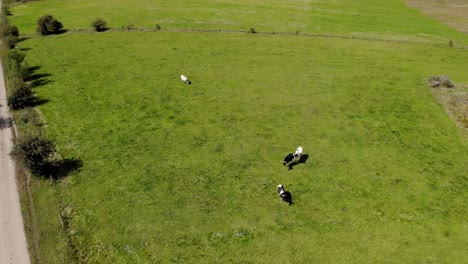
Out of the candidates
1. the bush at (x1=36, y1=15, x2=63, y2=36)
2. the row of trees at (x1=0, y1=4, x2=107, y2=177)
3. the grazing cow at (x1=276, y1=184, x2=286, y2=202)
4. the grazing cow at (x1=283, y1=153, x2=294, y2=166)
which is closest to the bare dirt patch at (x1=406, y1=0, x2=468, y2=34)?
the grazing cow at (x1=283, y1=153, x2=294, y2=166)

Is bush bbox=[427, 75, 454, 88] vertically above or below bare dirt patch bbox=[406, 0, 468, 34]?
below

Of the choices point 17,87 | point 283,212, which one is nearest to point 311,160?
point 283,212

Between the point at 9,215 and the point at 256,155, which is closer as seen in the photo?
the point at 9,215

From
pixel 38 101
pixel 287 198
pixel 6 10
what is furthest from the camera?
pixel 6 10

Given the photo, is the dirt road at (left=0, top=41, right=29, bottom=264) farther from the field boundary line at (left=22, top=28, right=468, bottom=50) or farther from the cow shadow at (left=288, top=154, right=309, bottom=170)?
the field boundary line at (left=22, top=28, right=468, bottom=50)

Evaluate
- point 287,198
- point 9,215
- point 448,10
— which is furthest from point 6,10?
point 448,10

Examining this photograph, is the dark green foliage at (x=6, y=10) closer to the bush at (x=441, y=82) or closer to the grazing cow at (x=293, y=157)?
the grazing cow at (x=293, y=157)

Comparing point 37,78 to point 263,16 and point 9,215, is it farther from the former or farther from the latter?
point 263,16
